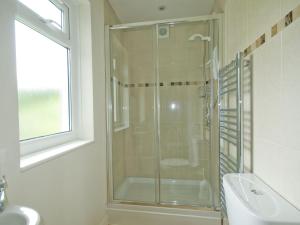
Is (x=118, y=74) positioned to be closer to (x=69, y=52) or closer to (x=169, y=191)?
(x=69, y=52)

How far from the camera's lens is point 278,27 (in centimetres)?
95

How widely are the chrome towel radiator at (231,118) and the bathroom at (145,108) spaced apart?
0.06ft

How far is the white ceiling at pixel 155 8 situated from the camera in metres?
2.51

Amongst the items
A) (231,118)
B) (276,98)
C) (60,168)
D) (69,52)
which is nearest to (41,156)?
(60,168)

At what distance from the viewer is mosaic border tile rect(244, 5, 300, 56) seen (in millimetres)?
811

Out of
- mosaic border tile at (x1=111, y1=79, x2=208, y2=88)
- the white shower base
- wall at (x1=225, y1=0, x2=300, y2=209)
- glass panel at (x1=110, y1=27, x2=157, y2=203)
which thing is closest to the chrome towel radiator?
wall at (x1=225, y1=0, x2=300, y2=209)

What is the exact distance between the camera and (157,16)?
285 centimetres

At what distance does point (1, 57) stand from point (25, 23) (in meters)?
0.49

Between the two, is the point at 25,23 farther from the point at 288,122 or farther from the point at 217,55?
the point at 217,55

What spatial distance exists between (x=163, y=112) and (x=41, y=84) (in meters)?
1.77

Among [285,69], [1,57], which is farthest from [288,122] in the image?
[1,57]

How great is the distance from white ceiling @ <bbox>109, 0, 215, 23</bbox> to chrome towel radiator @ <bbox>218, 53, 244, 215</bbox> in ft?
3.97

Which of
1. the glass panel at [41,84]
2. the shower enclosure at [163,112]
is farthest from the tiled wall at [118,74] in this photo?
the glass panel at [41,84]

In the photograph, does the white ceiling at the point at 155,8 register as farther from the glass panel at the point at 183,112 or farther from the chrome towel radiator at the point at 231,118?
the chrome towel radiator at the point at 231,118
